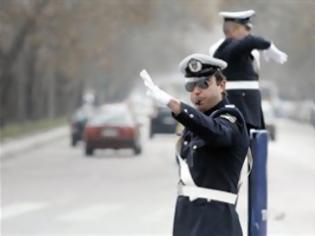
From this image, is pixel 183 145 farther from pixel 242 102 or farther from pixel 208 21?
pixel 208 21

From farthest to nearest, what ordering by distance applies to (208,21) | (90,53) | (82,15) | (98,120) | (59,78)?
(59,78), (208,21), (90,53), (82,15), (98,120)

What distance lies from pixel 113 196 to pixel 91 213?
268cm

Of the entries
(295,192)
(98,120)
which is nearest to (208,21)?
(98,120)

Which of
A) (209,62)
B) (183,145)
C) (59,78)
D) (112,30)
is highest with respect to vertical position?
(209,62)

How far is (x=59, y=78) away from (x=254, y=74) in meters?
62.0

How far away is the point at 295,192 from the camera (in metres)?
17.1

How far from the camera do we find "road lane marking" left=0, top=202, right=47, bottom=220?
15531 millimetres

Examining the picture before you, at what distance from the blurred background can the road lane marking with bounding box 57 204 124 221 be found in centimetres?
2

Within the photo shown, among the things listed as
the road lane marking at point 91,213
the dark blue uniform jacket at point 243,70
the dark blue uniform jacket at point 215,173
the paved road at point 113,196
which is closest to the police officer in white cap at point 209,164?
the dark blue uniform jacket at point 215,173

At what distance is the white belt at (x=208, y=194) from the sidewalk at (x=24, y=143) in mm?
26553

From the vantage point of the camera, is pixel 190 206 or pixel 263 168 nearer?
pixel 190 206

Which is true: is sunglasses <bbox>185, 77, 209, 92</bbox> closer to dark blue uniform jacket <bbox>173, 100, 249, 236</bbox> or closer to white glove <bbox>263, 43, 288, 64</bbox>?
dark blue uniform jacket <bbox>173, 100, 249, 236</bbox>

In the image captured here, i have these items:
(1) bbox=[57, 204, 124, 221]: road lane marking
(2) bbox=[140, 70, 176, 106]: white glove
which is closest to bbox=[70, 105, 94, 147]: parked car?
(1) bbox=[57, 204, 124, 221]: road lane marking

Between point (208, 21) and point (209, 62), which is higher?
point (209, 62)
